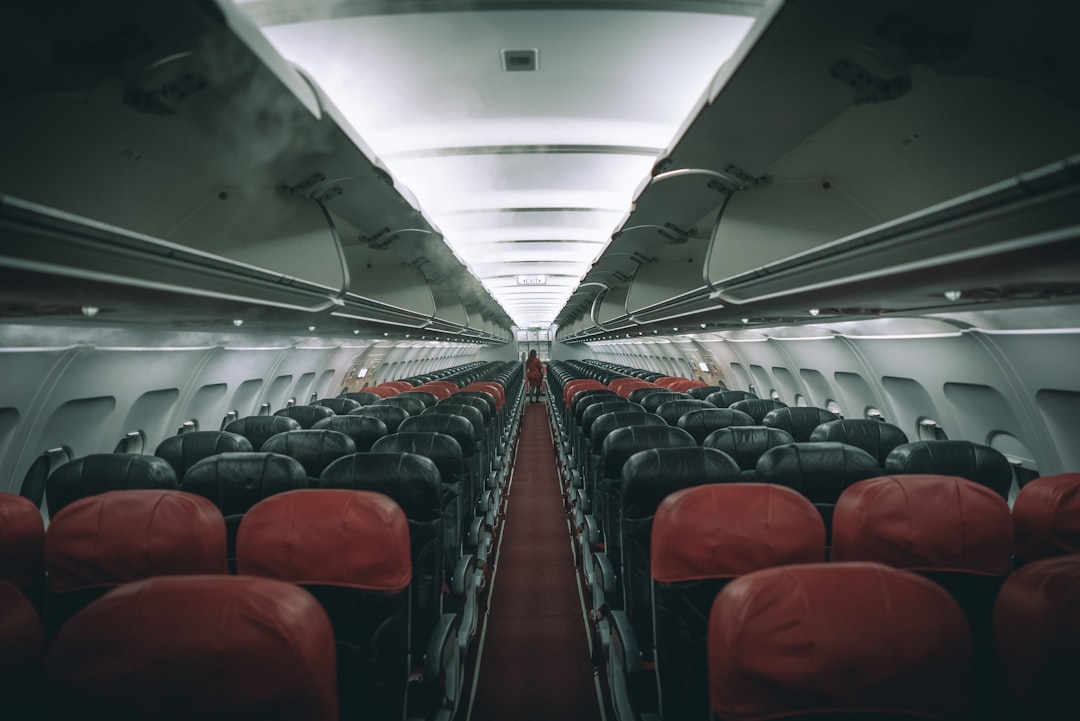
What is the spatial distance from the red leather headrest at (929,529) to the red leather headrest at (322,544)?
2.12 m

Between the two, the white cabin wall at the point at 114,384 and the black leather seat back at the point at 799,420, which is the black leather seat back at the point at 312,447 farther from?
the black leather seat back at the point at 799,420

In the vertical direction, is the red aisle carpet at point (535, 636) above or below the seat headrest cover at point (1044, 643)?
below

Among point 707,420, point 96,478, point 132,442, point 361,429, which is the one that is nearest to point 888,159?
point 707,420

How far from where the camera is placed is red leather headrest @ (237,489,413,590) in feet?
6.56

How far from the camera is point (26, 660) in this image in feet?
4.23

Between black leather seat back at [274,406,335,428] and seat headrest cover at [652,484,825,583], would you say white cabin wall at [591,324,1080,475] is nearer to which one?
seat headrest cover at [652,484,825,583]

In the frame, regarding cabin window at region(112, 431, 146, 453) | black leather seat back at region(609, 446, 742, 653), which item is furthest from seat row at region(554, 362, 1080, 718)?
cabin window at region(112, 431, 146, 453)

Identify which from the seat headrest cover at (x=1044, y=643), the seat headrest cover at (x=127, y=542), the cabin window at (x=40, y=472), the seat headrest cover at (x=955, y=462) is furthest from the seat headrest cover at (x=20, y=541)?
the seat headrest cover at (x=955, y=462)

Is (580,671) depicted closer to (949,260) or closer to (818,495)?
(818,495)

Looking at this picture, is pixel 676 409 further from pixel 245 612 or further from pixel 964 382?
pixel 245 612

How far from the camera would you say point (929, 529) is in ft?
6.77

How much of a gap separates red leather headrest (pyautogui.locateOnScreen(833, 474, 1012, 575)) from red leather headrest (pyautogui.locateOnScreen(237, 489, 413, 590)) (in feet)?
6.94

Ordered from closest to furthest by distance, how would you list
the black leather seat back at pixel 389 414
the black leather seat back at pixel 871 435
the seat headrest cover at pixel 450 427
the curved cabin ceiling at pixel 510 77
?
the curved cabin ceiling at pixel 510 77
the black leather seat back at pixel 871 435
the seat headrest cover at pixel 450 427
the black leather seat back at pixel 389 414

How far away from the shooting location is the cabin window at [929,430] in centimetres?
605
